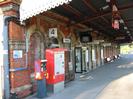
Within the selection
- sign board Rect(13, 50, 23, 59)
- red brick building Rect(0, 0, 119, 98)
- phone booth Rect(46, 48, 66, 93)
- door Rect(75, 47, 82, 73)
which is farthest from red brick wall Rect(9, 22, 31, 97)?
door Rect(75, 47, 82, 73)

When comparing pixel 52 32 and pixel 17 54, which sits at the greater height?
pixel 52 32

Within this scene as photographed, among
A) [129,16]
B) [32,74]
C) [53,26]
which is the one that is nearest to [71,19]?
[53,26]

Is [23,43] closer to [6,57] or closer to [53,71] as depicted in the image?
[6,57]

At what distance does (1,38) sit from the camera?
11555 millimetres

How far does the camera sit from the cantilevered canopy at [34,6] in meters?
10.6

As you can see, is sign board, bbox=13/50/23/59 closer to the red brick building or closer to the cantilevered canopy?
the red brick building

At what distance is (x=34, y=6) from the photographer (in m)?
10.9

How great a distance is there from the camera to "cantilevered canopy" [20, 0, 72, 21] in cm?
1058

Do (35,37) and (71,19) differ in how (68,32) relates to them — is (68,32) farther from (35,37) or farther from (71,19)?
(35,37)

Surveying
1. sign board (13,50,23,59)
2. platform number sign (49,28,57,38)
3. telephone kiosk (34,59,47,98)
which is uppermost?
platform number sign (49,28,57,38)

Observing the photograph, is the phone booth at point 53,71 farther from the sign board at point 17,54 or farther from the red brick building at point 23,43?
the sign board at point 17,54

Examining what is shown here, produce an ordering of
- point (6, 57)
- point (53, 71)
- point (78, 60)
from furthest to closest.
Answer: point (78, 60)
point (53, 71)
point (6, 57)

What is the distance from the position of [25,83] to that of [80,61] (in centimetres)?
1066

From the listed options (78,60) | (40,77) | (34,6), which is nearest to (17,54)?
(40,77)
